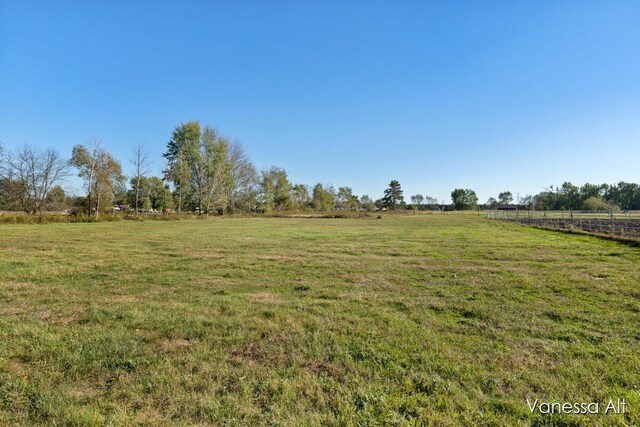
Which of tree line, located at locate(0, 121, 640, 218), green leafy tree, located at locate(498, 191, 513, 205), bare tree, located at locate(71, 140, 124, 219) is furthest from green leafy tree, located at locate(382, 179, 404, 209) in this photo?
bare tree, located at locate(71, 140, 124, 219)

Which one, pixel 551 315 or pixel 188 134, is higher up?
pixel 188 134

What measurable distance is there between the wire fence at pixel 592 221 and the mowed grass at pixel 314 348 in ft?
44.9

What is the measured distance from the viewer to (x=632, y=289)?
19.8 ft

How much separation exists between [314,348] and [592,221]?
30818 mm

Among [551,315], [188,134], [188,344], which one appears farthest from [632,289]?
[188,134]

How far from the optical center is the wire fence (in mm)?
16900

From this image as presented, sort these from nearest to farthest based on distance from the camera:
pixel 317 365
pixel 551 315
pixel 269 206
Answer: pixel 317 365
pixel 551 315
pixel 269 206

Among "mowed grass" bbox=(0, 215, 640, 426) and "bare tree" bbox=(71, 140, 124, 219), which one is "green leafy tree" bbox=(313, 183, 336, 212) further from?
"mowed grass" bbox=(0, 215, 640, 426)

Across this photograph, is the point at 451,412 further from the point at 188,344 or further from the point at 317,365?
the point at 188,344

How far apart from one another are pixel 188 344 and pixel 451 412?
3.16 metres

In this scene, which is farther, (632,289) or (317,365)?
(632,289)

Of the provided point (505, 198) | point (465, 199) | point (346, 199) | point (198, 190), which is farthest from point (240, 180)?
point (505, 198)

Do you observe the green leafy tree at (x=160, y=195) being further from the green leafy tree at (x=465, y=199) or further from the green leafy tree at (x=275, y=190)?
the green leafy tree at (x=465, y=199)

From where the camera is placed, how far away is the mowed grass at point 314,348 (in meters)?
2.47
